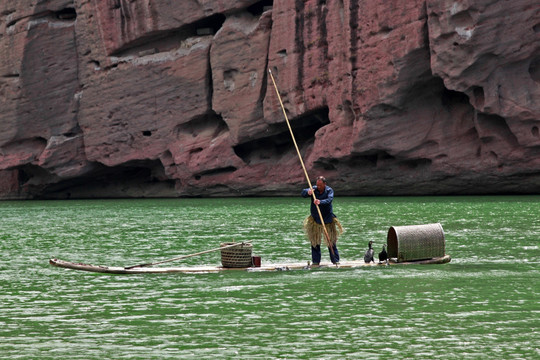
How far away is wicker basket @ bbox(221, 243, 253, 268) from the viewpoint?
51.3ft

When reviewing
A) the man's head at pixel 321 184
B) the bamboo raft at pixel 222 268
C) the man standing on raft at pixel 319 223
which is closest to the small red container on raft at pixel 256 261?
the bamboo raft at pixel 222 268

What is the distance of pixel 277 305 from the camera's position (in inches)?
463

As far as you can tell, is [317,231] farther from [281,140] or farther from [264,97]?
[281,140]

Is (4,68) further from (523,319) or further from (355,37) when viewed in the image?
(523,319)

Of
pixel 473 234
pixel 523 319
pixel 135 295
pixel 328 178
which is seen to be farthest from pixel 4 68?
pixel 523 319

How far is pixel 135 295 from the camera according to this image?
13.0 meters

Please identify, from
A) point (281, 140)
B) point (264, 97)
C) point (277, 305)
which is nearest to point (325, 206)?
point (277, 305)

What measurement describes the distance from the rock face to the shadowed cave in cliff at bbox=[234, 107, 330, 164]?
0.36 feet

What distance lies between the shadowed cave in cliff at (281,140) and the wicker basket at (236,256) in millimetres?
31039

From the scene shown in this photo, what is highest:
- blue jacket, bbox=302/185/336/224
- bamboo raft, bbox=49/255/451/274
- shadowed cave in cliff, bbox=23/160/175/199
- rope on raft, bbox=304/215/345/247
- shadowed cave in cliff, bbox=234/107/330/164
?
shadowed cave in cliff, bbox=234/107/330/164

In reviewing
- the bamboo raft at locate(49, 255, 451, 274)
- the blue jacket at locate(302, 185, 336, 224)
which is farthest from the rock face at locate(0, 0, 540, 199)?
the bamboo raft at locate(49, 255, 451, 274)

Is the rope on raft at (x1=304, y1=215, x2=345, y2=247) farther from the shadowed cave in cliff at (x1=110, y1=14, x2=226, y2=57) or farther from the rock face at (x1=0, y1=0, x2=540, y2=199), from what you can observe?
the shadowed cave in cliff at (x1=110, y1=14, x2=226, y2=57)

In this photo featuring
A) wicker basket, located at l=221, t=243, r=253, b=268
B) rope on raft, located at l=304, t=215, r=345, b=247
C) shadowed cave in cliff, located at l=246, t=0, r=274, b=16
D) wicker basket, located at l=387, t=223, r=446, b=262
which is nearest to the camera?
wicker basket, located at l=221, t=243, r=253, b=268

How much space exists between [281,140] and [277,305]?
3780 cm
